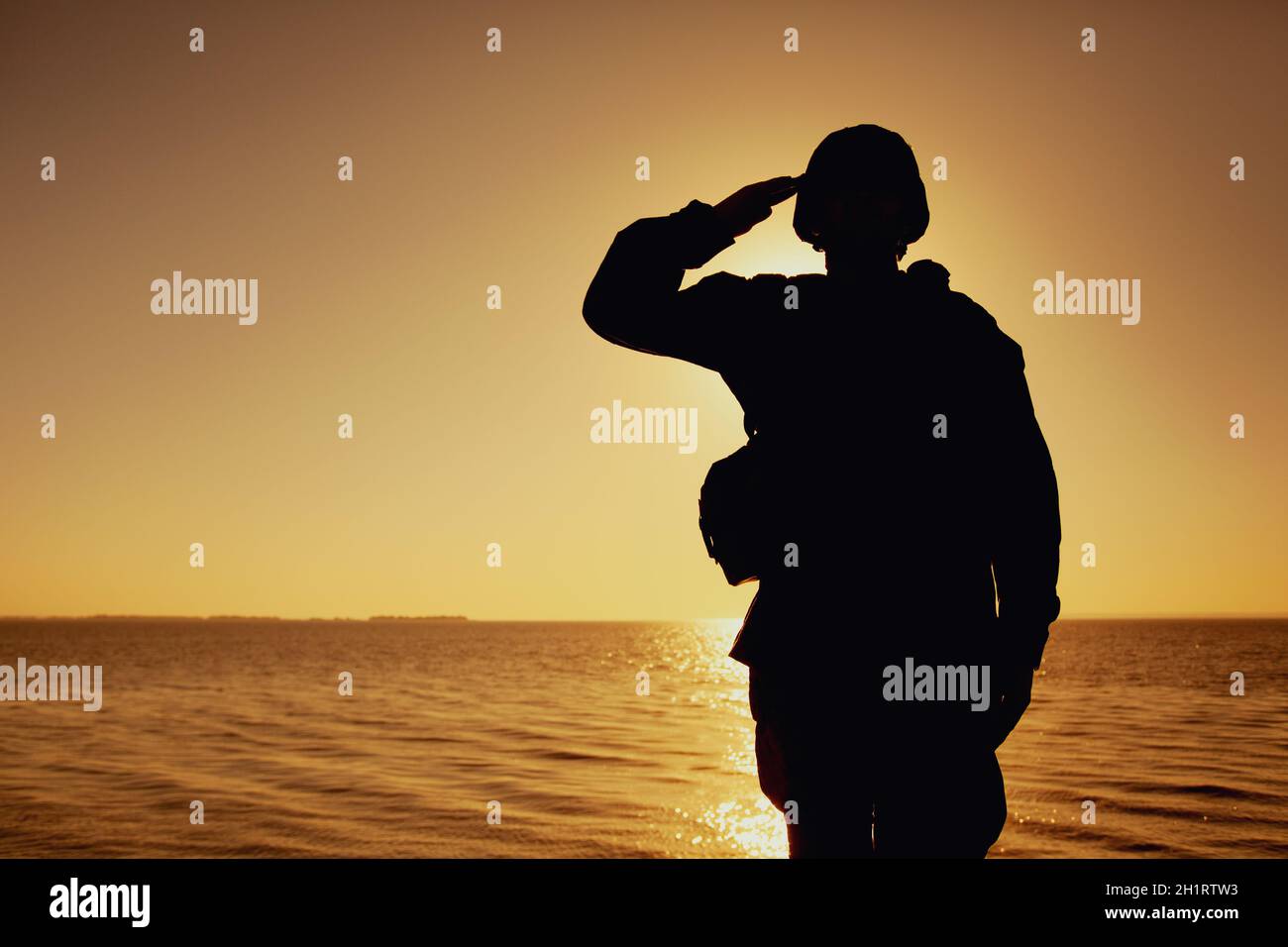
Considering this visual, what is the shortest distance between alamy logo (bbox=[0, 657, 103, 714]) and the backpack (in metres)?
42.7

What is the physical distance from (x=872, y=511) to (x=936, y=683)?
38cm

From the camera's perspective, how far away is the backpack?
2.05 metres

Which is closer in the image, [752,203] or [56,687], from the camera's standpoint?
[752,203]

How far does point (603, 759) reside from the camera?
24.1m

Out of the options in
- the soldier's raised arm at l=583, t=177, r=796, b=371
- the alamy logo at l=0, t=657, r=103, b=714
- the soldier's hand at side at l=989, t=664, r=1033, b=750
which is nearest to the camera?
the soldier's hand at side at l=989, t=664, r=1033, b=750

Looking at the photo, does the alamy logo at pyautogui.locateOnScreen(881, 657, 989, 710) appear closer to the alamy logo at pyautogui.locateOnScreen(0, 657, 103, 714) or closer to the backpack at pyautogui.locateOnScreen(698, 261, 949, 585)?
the backpack at pyautogui.locateOnScreen(698, 261, 949, 585)

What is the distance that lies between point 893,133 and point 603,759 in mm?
23545

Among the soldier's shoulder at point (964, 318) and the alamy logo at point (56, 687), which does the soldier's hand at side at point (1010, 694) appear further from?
the alamy logo at point (56, 687)

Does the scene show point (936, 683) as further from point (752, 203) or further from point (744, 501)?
point (752, 203)

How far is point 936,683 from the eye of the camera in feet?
6.39
